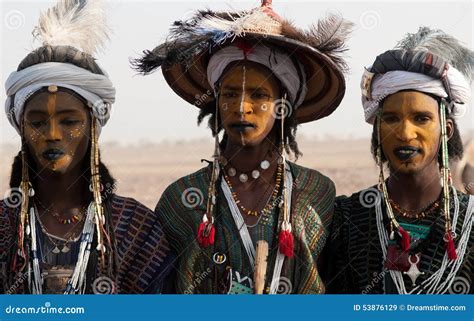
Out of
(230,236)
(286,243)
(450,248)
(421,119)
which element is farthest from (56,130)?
(450,248)

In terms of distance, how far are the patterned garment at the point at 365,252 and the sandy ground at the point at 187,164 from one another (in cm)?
1012

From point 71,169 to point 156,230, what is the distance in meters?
0.55

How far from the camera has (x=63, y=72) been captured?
20.1 ft

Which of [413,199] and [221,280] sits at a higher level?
[413,199]

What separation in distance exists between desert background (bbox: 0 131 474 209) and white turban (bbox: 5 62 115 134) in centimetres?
985

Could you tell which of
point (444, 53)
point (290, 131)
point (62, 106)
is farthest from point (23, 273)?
point (444, 53)

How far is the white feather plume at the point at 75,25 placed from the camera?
6.30 meters

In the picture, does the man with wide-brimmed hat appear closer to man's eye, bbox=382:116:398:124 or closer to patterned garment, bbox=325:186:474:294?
patterned garment, bbox=325:186:474:294

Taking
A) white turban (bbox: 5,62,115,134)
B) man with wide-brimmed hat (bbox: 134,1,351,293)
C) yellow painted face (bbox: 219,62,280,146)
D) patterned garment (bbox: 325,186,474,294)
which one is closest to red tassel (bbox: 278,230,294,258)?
man with wide-brimmed hat (bbox: 134,1,351,293)

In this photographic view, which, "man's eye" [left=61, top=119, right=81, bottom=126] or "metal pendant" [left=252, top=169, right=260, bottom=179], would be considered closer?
"man's eye" [left=61, top=119, right=81, bottom=126]

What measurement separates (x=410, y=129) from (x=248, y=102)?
0.85 m

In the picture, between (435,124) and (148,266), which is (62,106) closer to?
(148,266)

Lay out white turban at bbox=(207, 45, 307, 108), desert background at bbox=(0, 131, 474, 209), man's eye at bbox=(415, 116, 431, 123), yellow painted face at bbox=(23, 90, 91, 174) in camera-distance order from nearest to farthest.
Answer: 1. yellow painted face at bbox=(23, 90, 91, 174)
2. man's eye at bbox=(415, 116, 431, 123)
3. white turban at bbox=(207, 45, 307, 108)
4. desert background at bbox=(0, 131, 474, 209)

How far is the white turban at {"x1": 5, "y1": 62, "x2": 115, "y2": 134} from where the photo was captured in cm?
611
